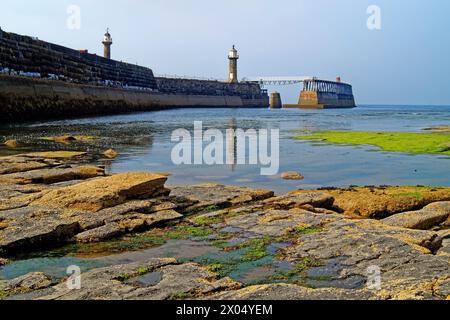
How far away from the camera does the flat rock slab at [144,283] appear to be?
374 cm

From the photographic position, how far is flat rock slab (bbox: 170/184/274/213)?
295 inches

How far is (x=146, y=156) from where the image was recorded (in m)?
14.6

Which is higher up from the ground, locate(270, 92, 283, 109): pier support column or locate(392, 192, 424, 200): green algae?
locate(270, 92, 283, 109): pier support column

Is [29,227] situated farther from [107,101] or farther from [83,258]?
[107,101]

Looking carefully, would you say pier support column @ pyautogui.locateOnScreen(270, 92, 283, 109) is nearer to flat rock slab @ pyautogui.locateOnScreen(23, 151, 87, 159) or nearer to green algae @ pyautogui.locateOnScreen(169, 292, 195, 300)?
flat rock slab @ pyautogui.locateOnScreen(23, 151, 87, 159)

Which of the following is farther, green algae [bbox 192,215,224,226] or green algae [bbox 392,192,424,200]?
green algae [bbox 392,192,424,200]

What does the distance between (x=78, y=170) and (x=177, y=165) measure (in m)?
3.53

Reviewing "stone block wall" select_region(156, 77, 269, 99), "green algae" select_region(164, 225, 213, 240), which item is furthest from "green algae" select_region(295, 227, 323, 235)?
"stone block wall" select_region(156, 77, 269, 99)

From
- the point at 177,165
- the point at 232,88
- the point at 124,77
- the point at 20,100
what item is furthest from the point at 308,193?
the point at 232,88

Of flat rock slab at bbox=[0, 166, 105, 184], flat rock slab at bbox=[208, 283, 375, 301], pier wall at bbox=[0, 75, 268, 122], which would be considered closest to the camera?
flat rock slab at bbox=[208, 283, 375, 301]

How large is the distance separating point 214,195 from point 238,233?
217 cm

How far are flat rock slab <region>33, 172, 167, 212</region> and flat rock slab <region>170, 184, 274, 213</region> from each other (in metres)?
0.55

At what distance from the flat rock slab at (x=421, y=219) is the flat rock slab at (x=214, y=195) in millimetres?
2394

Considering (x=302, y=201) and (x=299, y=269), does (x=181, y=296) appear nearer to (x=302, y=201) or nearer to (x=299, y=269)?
(x=299, y=269)
